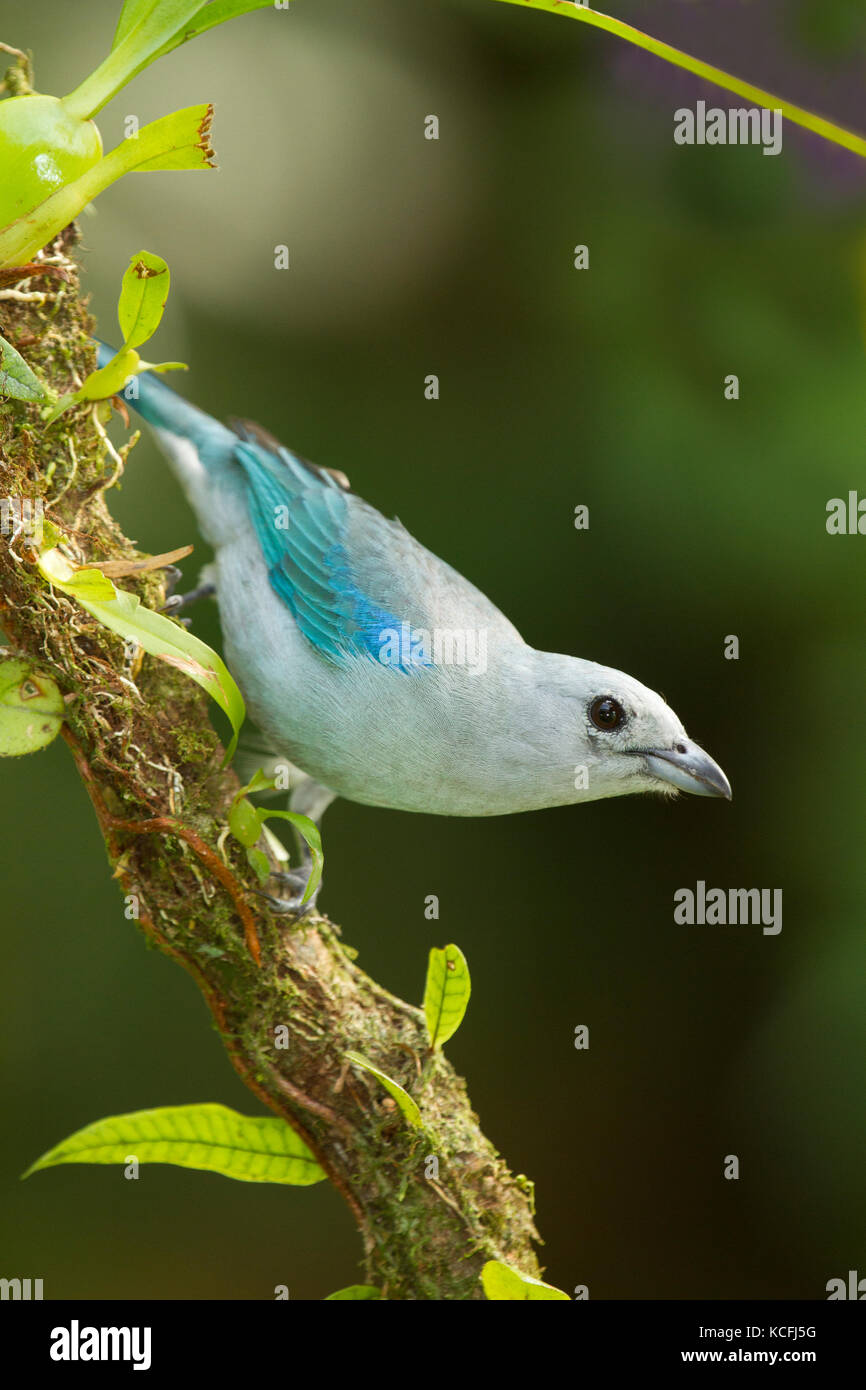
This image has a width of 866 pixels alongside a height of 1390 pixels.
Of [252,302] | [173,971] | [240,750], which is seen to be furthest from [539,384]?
[173,971]

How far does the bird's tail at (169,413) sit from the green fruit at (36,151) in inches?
63.1

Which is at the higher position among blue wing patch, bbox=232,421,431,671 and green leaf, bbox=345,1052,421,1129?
blue wing patch, bbox=232,421,431,671

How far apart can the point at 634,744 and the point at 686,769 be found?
0.14 meters

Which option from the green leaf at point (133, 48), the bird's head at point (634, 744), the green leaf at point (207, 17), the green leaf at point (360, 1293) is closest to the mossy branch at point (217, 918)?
the green leaf at point (360, 1293)

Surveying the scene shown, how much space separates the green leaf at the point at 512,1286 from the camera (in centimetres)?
223

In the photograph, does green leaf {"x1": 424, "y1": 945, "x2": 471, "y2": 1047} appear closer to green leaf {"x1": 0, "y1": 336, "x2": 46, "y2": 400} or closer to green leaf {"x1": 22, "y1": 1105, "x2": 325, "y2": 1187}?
green leaf {"x1": 22, "y1": 1105, "x2": 325, "y2": 1187}

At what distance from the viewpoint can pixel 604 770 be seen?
2.72 metres

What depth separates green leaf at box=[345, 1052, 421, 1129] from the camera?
2.30 meters

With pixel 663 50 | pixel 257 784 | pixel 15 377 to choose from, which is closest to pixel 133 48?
pixel 15 377

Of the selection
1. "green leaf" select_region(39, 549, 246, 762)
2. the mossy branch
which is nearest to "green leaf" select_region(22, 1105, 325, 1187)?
the mossy branch

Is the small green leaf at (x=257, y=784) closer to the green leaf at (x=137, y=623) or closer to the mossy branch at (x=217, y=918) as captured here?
the mossy branch at (x=217, y=918)

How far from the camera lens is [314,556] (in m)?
3.16

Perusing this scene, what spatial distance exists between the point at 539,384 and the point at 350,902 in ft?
→ 7.20

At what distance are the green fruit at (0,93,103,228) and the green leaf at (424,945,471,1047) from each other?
1.55m
